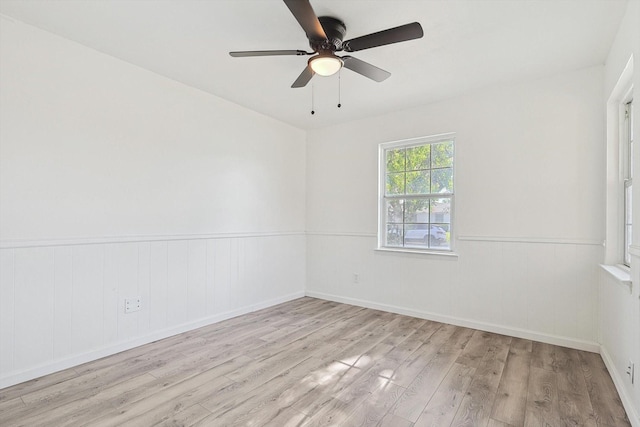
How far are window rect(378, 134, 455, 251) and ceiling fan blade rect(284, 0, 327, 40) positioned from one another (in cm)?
227

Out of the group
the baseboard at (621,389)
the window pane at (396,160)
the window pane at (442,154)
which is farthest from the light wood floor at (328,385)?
the window pane at (396,160)

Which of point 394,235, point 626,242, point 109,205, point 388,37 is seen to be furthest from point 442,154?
point 109,205

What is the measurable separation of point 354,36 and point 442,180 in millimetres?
2013

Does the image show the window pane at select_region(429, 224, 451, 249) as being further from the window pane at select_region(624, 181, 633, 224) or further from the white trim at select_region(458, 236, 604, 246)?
the window pane at select_region(624, 181, 633, 224)

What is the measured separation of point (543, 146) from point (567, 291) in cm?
138

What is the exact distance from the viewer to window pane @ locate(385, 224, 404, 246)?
4086 millimetres

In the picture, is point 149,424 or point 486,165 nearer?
point 149,424

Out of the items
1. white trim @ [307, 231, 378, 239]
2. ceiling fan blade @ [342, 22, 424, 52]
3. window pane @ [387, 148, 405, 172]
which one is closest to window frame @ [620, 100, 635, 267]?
ceiling fan blade @ [342, 22, 424, 52]

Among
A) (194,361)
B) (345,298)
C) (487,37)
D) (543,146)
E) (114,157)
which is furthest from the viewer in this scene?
(345,298)

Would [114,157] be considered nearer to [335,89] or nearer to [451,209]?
[335,89]

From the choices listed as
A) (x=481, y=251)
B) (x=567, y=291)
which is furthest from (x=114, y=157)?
(x=567, y=291)

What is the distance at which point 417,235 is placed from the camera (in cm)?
393

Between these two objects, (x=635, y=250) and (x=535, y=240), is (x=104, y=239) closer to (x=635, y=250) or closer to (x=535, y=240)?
(x=635, y=250)

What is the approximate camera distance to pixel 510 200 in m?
3.23
